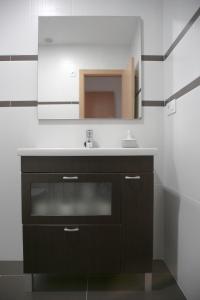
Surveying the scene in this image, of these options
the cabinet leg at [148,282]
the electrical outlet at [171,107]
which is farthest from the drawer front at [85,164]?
the cabinet leg at [148,282]

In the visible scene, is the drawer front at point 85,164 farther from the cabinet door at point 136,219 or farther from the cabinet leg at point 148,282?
the cabinet leg at point 148,282

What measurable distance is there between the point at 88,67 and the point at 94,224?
122 cm

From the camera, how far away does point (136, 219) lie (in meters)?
1.55

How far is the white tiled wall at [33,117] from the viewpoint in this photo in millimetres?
2012

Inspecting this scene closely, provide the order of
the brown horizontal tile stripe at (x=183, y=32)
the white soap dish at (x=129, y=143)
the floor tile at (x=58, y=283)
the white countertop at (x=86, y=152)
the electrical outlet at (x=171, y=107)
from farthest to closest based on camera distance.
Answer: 1. the white soap dish at (x=129, y=143)
2. the electrical outlet at (x=171, y=107)
3. the floor tile at (x=58, y=283)
4. the white countertop at (x=86, y=152)
5. the brown horizontal tile stripe at (x=183, y=32)

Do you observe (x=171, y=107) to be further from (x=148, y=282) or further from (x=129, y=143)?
(x=148, y=282)

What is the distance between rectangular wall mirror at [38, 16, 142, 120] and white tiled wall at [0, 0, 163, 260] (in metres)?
0.07

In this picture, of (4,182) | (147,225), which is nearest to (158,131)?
(147,225)

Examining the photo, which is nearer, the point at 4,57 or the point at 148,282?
the point at 148,282

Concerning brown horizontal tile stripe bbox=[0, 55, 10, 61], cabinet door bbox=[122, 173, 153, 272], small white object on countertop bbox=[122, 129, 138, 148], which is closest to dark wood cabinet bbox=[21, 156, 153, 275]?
cabinet door bbox=[122, 173, 153, 272]

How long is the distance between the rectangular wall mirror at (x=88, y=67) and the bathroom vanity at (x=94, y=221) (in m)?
0.57

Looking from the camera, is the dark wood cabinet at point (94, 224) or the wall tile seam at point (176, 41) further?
the dark wood cabinet at point (94, 224)

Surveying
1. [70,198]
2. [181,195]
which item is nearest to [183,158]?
[181,195]

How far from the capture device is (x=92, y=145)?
199 cm
